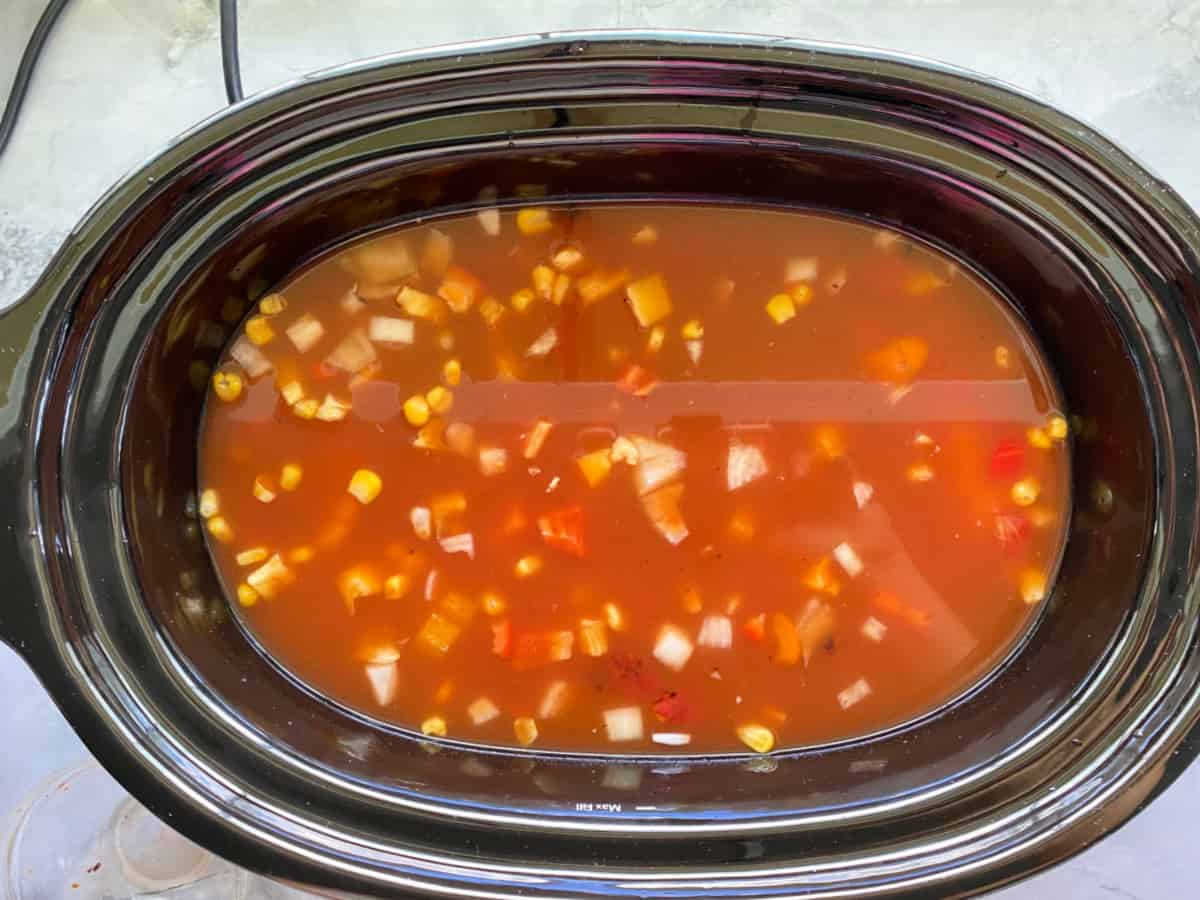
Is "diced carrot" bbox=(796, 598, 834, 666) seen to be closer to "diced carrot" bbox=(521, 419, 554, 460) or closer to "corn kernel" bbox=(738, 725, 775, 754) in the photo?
"corn kernel" bbox=(738, 725, 775, 754)

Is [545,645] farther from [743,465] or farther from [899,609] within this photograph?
[899,609]

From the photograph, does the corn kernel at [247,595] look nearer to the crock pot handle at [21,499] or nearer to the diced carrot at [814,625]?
the crock pot handle at [21,499]

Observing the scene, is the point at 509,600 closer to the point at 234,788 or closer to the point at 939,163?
the point at 234,788

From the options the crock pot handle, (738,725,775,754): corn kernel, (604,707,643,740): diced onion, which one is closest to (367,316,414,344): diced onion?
the crock pot handle

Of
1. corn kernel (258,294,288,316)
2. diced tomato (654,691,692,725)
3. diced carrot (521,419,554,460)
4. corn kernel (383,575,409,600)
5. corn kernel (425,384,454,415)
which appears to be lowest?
diced tomato (654,691,692,725)

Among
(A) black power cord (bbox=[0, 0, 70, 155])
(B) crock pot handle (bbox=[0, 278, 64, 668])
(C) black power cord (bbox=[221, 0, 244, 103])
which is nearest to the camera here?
(B) crock pot handle (bbox=[0, 278, 64, 668])

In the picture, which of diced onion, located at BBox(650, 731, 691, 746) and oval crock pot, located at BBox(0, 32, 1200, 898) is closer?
oval crock pot, located at BBox(0, 32, 1200, 898)

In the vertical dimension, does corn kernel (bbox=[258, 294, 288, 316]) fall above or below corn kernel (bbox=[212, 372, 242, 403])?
above

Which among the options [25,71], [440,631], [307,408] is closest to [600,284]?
[307,408]
